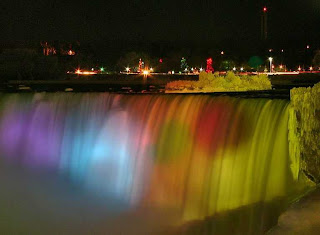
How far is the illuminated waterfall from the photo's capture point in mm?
9547

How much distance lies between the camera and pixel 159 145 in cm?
1220

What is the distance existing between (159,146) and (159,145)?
0.08 feet

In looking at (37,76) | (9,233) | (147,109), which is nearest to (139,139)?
(147,109)

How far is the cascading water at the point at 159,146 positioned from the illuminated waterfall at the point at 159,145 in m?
0.02

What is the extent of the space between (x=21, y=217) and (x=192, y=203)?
432cm

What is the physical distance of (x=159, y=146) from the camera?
12.2 meters

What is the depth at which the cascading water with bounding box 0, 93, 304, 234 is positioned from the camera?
953 centimetres

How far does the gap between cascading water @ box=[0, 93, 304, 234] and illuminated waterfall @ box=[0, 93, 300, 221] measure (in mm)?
24

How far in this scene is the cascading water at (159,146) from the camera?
9.53m

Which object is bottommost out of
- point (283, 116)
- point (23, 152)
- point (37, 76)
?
point (23, 152)

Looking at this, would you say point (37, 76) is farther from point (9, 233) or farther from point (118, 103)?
point (9, 233)

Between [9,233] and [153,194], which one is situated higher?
[153,194]

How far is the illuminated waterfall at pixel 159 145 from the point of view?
376 inches

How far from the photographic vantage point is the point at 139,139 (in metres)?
12.8
